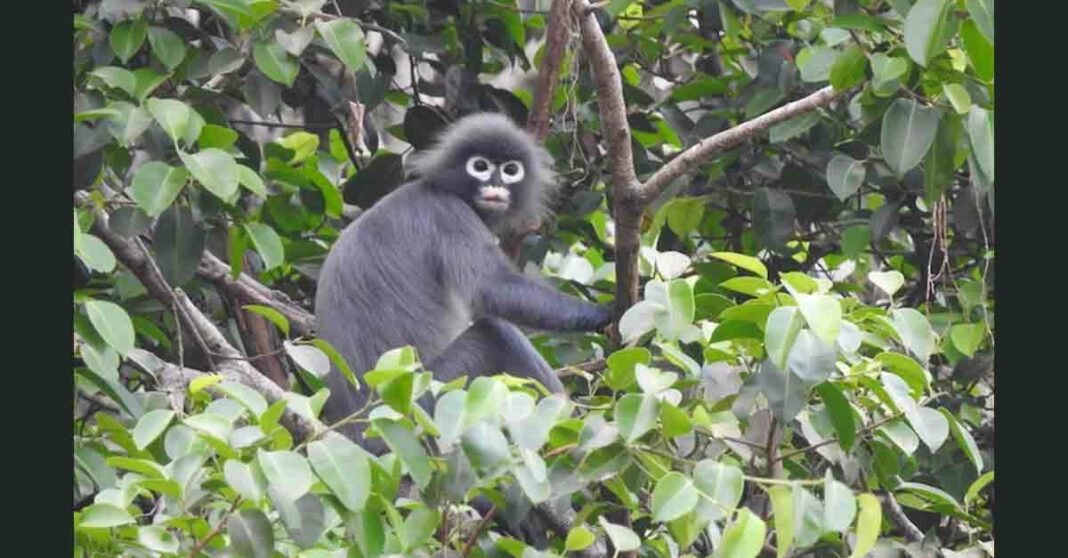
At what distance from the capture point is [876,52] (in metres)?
4.84

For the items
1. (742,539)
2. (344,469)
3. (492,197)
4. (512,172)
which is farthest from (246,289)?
(742,539)

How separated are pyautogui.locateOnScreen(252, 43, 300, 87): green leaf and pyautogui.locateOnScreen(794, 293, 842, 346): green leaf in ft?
7.14

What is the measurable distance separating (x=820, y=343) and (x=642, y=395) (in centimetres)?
40

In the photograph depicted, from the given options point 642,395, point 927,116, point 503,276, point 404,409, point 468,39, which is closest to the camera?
point 404,409

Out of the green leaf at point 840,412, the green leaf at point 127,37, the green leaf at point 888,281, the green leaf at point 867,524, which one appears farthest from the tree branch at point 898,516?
the green leaf at point 127,37

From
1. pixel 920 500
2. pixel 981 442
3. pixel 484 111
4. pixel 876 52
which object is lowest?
pixel 981 442

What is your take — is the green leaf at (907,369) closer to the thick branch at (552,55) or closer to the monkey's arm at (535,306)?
the monkey's arm at (535,306)

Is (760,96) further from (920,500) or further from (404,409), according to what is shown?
(404,409)

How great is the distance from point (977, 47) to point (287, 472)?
2.21 m

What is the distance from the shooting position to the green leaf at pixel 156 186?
182 inches

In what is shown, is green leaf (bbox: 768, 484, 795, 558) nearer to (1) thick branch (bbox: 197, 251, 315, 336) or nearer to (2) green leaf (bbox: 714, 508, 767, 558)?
(2) green leaf (bbox: 714, 508, 767, 558)

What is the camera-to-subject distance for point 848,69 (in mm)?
4676

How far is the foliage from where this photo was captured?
3383mm

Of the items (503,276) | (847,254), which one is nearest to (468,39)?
(503,276)
